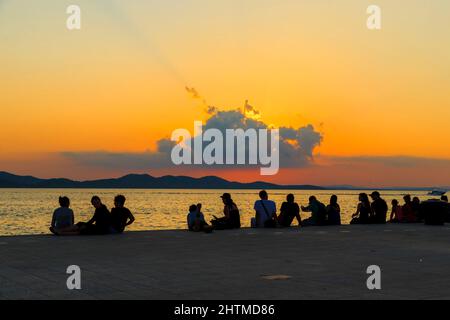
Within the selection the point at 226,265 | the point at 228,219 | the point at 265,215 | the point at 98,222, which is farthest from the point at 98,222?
the point at 226,265

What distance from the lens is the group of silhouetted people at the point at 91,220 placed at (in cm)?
1883

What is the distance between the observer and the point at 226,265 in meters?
12.5

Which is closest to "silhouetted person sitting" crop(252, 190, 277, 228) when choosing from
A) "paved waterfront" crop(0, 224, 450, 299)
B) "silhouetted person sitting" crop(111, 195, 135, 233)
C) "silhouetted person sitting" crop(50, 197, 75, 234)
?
"paved waterfront" crop(0, 224, 450, 299)

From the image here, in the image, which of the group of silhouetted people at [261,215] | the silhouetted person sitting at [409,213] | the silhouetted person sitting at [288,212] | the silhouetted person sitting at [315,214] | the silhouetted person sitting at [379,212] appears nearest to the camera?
the group of silhouetted people at [261,215]

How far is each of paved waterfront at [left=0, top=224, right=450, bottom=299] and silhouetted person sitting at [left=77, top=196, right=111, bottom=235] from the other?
710mm

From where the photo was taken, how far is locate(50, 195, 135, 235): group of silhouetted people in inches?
741

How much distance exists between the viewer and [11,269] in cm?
1156

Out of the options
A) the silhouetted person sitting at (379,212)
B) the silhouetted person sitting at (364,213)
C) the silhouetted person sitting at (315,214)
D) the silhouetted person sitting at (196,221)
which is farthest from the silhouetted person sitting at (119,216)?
the silhouetted person sitting at (379,212)

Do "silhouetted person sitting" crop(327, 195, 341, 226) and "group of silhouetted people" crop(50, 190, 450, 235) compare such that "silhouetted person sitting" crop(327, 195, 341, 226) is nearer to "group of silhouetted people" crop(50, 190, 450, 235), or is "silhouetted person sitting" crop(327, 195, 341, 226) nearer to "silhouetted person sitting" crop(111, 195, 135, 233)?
"group of silhouetted people" crop(50, 190, 450, 235)

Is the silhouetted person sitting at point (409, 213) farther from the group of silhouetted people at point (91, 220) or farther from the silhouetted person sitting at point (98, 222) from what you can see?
the silhouetted person sitting at point (98, 222)

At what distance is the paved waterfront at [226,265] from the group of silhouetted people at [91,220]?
0.70 metres

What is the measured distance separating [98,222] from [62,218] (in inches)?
45.5
